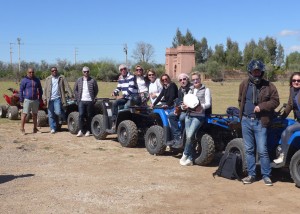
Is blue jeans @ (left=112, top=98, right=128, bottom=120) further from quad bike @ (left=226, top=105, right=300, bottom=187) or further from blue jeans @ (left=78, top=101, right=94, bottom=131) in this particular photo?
quad bike @ (left=226, top=105, right=300, bottom=187)

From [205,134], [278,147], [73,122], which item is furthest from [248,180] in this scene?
[73,122]

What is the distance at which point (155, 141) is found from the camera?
8.95 meters

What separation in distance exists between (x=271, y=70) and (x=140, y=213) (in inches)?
2314

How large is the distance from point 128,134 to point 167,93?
1.35m

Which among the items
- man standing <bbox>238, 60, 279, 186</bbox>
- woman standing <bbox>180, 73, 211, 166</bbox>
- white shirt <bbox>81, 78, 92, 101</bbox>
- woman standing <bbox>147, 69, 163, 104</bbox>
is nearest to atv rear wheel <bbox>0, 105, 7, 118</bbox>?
white shirt <bbox>81, 78, 92, 101</bbox>

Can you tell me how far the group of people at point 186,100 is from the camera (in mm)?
6352

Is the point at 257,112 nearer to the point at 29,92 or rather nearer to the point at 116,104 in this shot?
the point at 116,104

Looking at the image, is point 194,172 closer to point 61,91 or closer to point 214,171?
point 214,171

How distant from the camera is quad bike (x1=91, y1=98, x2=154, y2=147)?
31.4 feet

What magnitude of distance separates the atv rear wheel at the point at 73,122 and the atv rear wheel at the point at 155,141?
323 centimetres

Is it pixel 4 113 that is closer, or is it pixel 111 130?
pixel 111 130

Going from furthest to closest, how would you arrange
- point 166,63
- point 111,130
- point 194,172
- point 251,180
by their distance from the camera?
point 166,63, point 111,130, point 194,172, point 251,180

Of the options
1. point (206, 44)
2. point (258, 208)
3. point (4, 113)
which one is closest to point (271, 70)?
A: point (206, 44)

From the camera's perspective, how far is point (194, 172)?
732 centimetres
